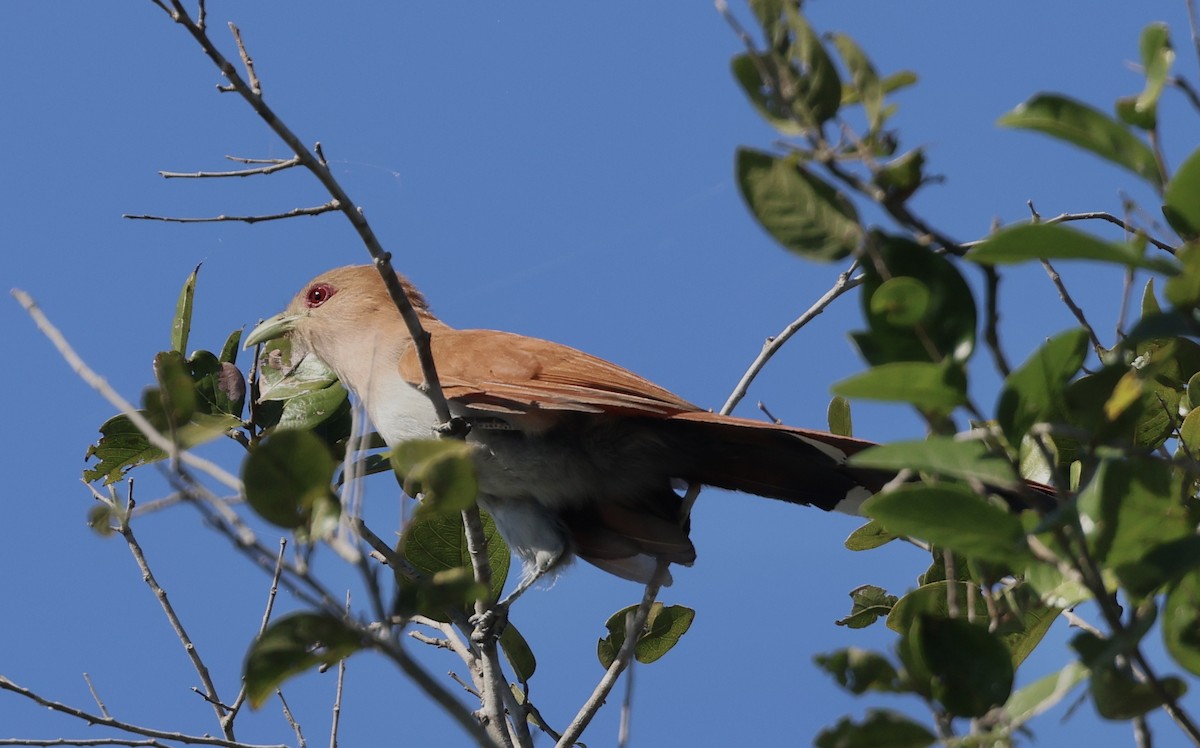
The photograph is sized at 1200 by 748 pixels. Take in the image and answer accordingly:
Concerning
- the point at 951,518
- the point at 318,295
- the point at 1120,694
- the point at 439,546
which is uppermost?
the point at 318,295

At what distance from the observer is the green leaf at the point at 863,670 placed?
1.58m

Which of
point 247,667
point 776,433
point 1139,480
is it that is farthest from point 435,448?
point 776,433

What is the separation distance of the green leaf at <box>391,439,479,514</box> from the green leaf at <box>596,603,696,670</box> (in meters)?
1.89

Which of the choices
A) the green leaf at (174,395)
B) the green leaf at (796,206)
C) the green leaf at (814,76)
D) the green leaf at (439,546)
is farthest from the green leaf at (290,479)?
the green leaf at (439,546)

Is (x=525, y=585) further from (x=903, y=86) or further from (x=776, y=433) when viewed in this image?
(x=903, y=86)

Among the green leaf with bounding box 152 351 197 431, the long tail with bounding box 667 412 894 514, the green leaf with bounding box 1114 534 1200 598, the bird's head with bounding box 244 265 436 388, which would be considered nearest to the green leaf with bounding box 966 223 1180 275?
the green leaf with bounding box 1114 534 1200 598

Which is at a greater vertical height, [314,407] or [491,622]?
[314,407]

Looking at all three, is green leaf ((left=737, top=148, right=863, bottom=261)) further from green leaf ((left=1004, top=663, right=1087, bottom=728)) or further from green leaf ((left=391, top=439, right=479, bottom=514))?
green leaf ((left=1004, top=663, right=1087, bottom=728))

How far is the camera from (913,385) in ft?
4.55

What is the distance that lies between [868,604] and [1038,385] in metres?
1.95

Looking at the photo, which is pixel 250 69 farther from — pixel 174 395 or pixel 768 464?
pixel 768 464

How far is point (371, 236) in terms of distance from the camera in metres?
2.49

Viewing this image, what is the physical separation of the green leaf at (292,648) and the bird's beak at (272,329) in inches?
134

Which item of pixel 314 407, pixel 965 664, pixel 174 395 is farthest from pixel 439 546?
pixel 965 664
